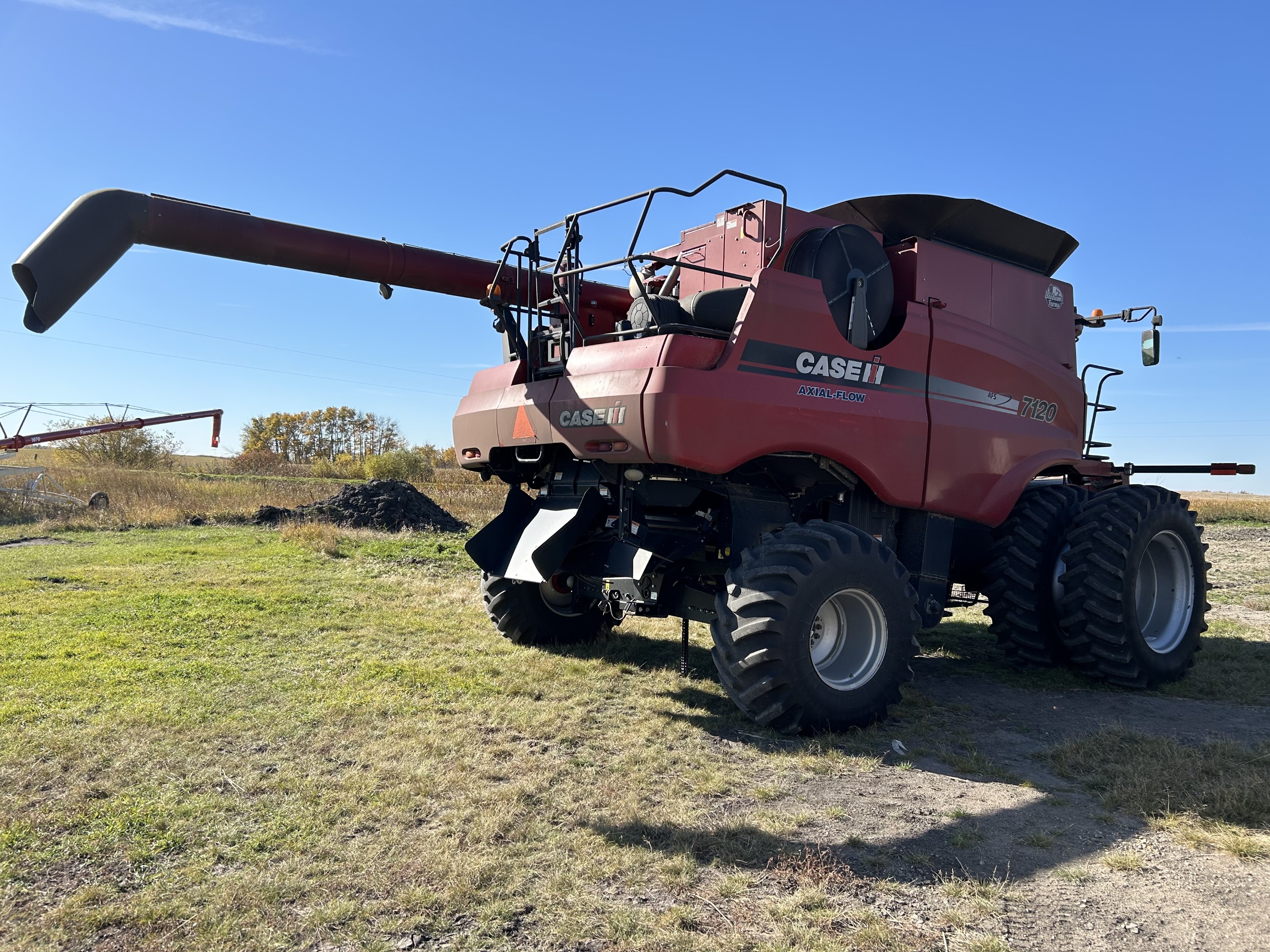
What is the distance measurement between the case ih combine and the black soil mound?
39.3 feet

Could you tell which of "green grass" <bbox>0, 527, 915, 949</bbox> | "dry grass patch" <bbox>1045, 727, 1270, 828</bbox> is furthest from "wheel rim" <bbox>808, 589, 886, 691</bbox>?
"dry grass patch" <bbox>1045, 727, 1270, 828</bbox>

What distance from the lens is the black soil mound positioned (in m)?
18.5

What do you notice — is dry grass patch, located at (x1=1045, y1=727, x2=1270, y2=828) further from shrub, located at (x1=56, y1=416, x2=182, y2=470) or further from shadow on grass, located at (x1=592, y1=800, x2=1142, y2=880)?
shrub, located at (x1=56, y1=416, x2=182, y2=470)

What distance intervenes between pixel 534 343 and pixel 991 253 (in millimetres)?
3836

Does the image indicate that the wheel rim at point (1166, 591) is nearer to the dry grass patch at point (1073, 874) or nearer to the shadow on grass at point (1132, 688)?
the shadow on grass at point (1132, 688)

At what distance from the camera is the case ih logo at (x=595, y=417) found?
522cm

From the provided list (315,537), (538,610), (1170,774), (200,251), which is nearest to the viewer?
(1170,774)

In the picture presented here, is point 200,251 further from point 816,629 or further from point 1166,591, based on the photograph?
point 1166,591

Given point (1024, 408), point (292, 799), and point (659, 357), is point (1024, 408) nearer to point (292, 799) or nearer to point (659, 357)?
point (659, 357)

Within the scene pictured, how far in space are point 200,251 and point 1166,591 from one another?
25.2ft

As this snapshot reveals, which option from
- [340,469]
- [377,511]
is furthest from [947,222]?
[340,469]

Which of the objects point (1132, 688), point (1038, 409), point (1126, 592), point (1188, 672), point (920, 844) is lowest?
point (920, 844)

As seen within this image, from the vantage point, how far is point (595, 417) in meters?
5.43

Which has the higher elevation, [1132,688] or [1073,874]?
[1132,688]
